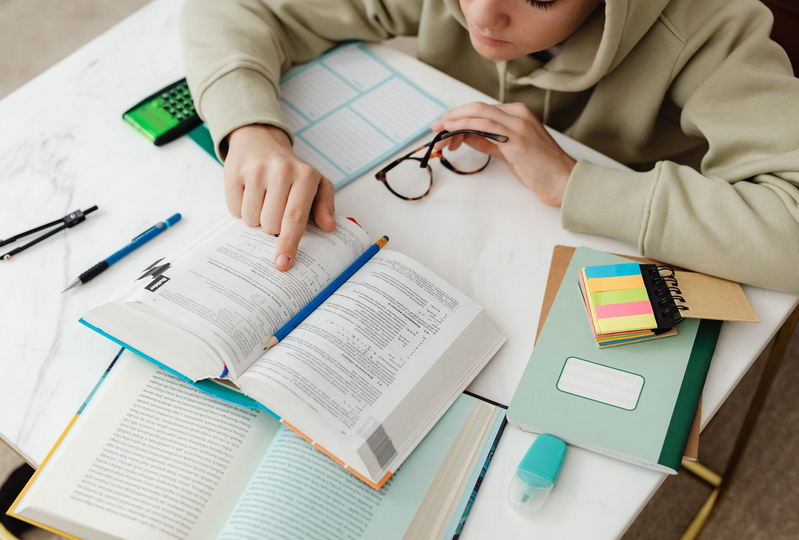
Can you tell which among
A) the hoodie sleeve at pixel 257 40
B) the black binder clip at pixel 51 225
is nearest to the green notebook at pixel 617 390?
the hoodie sleeve at pixel 257 40

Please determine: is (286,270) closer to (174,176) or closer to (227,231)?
(227,231)

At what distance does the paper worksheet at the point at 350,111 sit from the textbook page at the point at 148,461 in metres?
0.36

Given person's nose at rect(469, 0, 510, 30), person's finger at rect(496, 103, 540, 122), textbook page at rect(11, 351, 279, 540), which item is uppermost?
person's nose at rect(469, 0, 510, 30)

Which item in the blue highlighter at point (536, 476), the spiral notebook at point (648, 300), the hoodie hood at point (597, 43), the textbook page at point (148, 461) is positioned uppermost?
the hoodie hood at point (597, 43)

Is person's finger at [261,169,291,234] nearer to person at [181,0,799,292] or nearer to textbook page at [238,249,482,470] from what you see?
person at [181,0,799,292]

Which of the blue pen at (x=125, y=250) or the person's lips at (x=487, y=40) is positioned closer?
the blue pen at (x=125, y=250)

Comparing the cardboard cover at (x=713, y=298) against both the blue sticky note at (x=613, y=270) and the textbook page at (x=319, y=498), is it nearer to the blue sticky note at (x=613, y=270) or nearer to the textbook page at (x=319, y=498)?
the blue sticky note at (x=613, y=270)

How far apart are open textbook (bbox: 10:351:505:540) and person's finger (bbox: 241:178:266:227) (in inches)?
7.9

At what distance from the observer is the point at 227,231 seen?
2.27ft

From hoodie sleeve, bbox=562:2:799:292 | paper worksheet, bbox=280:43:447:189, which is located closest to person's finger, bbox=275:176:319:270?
paper worksheet, bbox=280:43:447:189

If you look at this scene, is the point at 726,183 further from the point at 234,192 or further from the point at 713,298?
the point at 234,192

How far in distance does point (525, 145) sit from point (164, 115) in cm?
52

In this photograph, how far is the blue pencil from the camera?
605 millimetres

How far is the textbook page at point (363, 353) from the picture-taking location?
0.54 m
